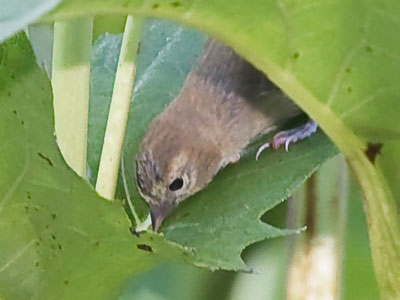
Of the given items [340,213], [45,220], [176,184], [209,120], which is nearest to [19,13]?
[45,220]

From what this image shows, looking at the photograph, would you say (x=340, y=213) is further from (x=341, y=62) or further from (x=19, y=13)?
(x=19, y=13)

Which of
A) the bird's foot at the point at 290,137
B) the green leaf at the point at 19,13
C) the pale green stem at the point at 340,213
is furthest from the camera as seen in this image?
the bird's foot at the point at 290,137

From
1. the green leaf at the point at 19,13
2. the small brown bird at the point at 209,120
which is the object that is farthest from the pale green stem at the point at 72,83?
the small brown bird at the point at 209,120

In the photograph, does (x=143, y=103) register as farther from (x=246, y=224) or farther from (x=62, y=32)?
(x=62, y=32)

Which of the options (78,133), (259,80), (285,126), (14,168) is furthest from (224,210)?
(259,80)

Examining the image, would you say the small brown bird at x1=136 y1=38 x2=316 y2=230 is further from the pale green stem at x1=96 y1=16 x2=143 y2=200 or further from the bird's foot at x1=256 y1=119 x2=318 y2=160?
the pale green stem at x1=96 y1=16 x2=143 y2=200

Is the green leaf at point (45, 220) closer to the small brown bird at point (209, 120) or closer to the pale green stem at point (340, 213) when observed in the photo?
the pale green stem at point (340, 213)
